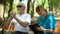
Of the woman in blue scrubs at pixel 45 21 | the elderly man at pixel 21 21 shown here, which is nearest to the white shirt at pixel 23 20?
the elderly man at pixel 21 21

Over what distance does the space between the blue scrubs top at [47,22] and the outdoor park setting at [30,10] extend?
6cm

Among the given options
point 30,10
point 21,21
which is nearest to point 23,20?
point 21,21

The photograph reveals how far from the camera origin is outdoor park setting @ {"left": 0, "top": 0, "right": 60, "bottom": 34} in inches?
124

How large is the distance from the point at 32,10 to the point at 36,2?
0.49 feet

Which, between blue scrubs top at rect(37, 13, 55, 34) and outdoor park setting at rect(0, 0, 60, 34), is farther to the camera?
outdoor park setting at rect(0, 0, 60, 34)

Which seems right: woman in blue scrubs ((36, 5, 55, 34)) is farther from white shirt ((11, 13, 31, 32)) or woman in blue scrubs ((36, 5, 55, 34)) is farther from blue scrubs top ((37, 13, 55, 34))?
white shirt ((11, 13, 31, 32))

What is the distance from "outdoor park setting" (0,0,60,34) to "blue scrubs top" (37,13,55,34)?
0.06 m

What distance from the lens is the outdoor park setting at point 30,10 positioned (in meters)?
3.14

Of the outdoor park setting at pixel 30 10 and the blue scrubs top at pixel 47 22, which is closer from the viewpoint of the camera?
the blue scrubs top at pixel 47 22

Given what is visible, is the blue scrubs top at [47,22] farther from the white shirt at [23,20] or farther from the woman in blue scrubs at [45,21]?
the white shirt at [23,20]

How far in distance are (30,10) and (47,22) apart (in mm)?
376

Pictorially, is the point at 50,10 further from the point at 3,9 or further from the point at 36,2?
the point at 3,9

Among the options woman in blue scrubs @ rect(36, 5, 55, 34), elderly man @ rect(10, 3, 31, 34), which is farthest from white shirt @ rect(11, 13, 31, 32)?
woman in blue scrubs @ rect(36, 5, 55, 34)

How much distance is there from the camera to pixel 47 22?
304cm
